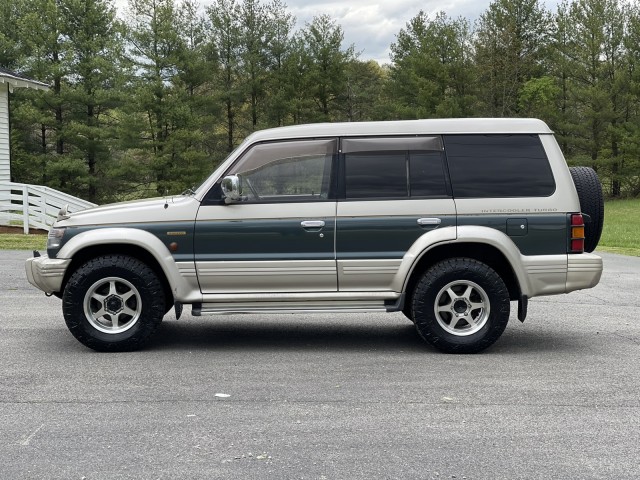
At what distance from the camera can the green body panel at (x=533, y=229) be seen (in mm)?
6426

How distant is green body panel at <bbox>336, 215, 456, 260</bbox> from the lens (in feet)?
21.1

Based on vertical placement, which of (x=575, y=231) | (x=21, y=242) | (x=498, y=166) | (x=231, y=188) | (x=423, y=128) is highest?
(x=423, y=128)

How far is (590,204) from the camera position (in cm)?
676

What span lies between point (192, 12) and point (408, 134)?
42057mm

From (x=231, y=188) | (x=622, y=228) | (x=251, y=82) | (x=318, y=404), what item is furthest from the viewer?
(x=251, y=82)

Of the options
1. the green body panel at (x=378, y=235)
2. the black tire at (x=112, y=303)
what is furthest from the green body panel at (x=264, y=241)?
the black tire at (x=112, y=303)

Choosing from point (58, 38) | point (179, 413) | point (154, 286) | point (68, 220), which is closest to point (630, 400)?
point (179, 413)

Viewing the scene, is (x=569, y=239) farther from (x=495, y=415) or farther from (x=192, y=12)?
(x=192, y=12)

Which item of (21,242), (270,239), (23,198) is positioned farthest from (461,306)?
(23,198)

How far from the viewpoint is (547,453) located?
414 cm

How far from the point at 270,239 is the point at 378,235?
97 cm

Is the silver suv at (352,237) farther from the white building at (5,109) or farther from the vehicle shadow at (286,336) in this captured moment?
the white building at (5,109)

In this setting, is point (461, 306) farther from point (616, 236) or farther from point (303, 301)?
point (616, 236)

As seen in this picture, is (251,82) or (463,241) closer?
(463,241)
